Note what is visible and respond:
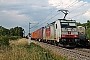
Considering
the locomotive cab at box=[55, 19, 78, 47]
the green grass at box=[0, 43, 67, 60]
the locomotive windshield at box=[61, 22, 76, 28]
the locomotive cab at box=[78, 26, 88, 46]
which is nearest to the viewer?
the green grass at box=[0, 43, 67, 60]

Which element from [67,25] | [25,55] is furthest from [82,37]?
[25,55]

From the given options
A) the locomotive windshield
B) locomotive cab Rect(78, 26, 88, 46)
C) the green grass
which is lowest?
the green grass

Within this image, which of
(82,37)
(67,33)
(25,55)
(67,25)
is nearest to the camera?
(25,55)

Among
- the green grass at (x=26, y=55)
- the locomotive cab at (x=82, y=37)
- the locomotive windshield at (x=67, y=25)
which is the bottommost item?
the green grass at (x=26, y=55)

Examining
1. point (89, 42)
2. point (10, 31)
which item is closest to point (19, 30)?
point (10, 31)

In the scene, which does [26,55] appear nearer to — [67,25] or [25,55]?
[25,55]

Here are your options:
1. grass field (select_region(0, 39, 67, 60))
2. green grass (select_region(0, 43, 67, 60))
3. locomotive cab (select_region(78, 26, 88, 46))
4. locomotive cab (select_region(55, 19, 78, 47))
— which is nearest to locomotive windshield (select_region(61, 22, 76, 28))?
locomotive cab (select_region(55, 19, 78, 47))

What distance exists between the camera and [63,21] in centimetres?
2625

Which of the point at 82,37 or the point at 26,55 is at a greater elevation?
the point at 82,37

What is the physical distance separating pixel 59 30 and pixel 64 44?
1.82 m

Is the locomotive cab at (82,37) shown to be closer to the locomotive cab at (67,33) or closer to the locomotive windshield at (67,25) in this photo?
the locomotive cab at (67,33)

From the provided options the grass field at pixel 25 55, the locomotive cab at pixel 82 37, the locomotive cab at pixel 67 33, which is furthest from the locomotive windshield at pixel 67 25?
the grass field at pixel 25 55

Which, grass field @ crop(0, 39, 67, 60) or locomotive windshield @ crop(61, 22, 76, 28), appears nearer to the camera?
grass field @ crop(0, 39, 67, 60)

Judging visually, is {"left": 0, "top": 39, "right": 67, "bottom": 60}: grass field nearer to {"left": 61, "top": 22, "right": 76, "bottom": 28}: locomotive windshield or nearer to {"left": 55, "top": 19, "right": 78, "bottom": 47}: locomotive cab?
{"left": 55, "top": 19, "right": 78, "bottom": 47}: locomotive cab
